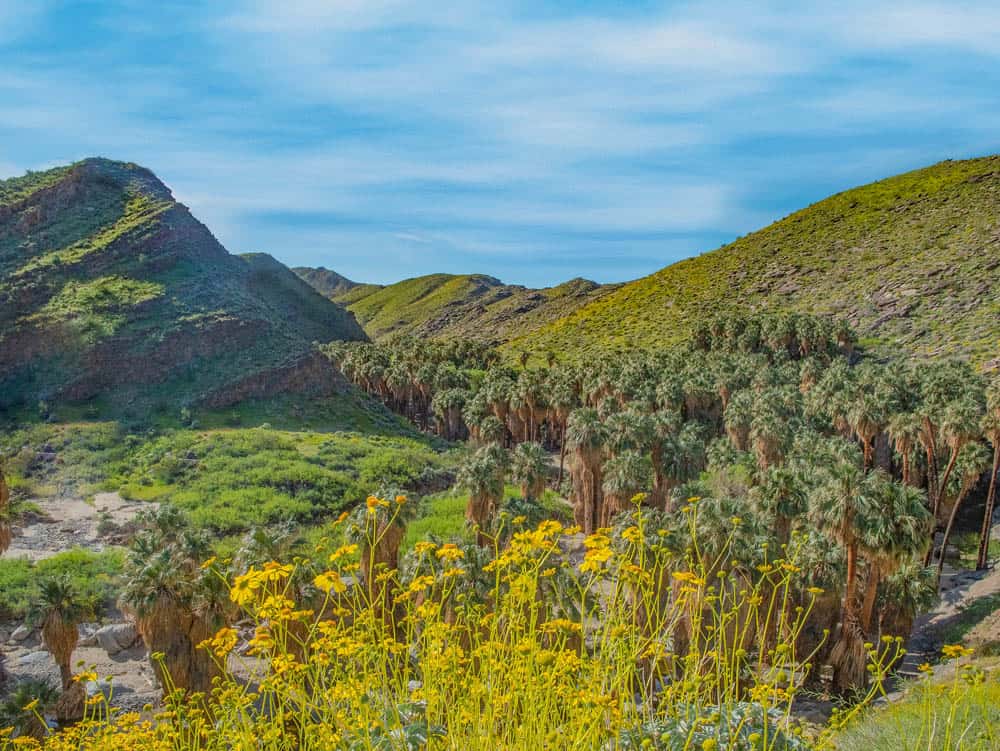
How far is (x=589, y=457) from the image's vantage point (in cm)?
4191

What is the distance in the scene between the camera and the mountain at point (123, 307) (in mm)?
73375

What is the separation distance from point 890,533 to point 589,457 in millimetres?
19839

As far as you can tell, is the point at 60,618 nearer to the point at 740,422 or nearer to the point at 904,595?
the point at 904,595

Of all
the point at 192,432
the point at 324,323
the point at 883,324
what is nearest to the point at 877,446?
the point at 883,324

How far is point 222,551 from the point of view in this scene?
36875 millimetres

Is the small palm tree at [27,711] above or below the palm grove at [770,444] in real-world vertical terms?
below

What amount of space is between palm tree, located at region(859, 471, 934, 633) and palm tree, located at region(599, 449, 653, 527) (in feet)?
45.0

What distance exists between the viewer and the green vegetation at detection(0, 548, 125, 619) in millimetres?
30828

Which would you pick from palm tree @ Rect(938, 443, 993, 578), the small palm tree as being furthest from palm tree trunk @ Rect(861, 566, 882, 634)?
the small palm tree

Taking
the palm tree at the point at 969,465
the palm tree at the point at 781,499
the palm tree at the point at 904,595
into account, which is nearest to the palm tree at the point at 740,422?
the palm tree at the point at 969,465

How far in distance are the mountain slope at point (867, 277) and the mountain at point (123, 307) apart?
1884 inches

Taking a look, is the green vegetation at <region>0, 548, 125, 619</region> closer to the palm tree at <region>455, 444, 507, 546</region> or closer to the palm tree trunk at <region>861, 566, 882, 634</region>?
the palm tree at <region>455, 444, 507, 546</region>

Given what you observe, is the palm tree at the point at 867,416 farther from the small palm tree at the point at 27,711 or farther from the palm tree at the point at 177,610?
the small palm tree at the point at 27,711

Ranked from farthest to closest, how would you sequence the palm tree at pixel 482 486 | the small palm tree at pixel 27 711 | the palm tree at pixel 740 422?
the palm tree at pixel 740 422 → the palm tree at pixel 482 486 → the small palm tree at pixel 27 711
